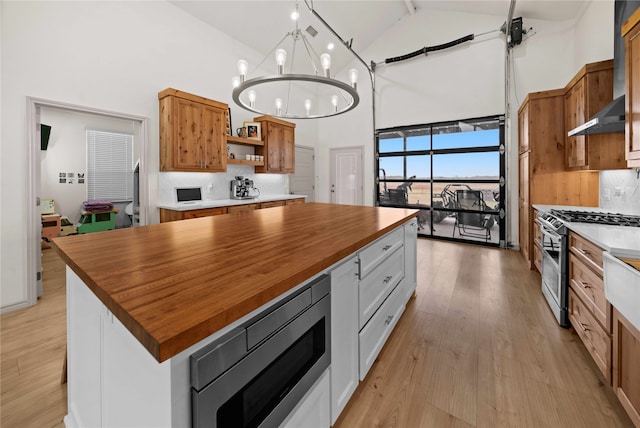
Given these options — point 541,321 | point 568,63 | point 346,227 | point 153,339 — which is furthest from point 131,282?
point 568,63

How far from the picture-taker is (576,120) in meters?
3.15

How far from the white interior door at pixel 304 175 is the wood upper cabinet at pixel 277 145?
734 millimetres

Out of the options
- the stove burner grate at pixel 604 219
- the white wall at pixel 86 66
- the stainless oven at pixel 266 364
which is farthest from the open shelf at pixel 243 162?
the stove burner grate at pixel 604 219

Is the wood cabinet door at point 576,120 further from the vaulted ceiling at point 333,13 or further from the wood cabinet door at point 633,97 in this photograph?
the vaulted ceiling at point 333,13

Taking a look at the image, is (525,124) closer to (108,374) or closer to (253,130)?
(253,130)

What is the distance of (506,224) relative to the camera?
507cm

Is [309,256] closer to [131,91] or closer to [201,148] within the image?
[201,148]

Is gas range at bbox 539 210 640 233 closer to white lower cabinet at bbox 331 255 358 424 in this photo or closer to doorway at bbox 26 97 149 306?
white lower cabinet at bbox 331 255 358 424

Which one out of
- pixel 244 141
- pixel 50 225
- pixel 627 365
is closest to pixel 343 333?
pixel 627 365

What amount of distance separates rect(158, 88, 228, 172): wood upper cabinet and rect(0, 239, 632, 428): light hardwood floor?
6.94 feet

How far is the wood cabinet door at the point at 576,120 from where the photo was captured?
2965mm

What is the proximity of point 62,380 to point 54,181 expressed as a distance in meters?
3.92

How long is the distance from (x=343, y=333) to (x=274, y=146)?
4783 millimetres

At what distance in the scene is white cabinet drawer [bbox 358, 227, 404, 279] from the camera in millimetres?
1535
